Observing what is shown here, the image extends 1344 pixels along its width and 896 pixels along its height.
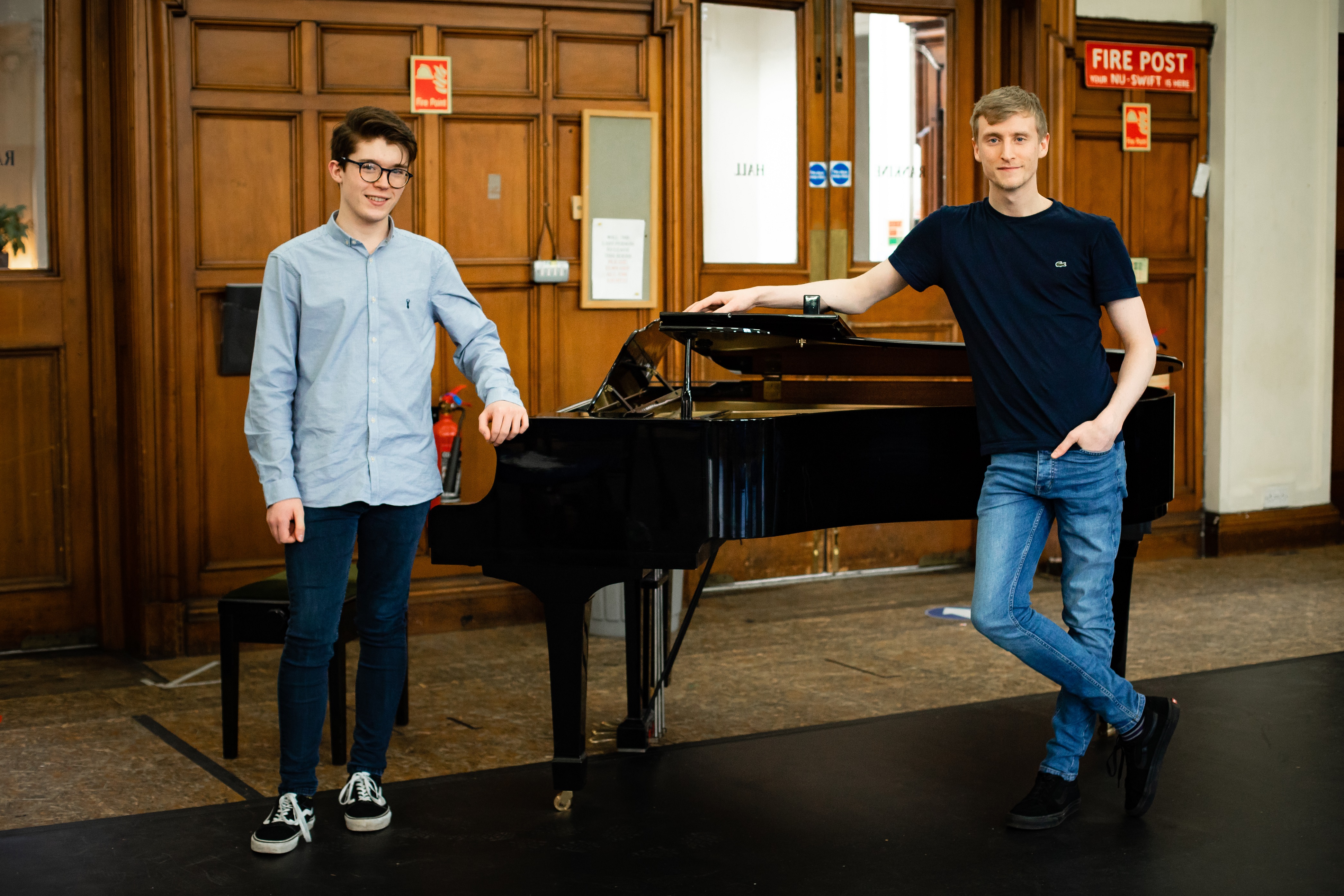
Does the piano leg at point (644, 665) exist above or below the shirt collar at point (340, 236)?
below

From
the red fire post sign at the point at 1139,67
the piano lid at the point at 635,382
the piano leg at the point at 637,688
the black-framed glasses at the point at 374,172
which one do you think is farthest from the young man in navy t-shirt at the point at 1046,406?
the red fire post sign at the point at 1139,67

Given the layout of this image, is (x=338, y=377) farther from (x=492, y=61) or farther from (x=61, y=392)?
(x=492, y=61)

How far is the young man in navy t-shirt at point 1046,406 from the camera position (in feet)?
8.73

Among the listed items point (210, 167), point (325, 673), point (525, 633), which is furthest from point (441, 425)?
point (325, 673)

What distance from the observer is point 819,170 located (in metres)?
5.38

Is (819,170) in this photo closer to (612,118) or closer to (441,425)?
(612,118)

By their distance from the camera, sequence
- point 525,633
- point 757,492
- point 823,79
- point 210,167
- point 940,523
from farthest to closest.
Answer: point 940,523, point 823,79, point 525,633, point 210,167, point 757,492

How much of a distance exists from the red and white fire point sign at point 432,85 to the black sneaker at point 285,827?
258 cm

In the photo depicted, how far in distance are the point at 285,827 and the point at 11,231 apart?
2.52 m

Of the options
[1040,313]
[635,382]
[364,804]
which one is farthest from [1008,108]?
[364,804]

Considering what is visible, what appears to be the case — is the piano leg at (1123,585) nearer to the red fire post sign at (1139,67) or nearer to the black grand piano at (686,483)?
the black grand piano at (686,483)

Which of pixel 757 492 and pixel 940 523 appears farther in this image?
pixel 940 523

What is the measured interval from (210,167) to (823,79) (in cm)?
230

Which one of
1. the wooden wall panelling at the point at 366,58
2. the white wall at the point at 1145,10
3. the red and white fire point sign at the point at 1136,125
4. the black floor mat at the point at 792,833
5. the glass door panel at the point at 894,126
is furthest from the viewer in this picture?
the red and white fire point sign at the point at 1136,125
